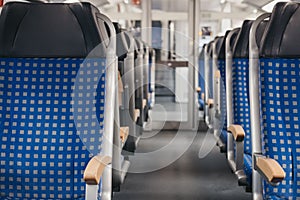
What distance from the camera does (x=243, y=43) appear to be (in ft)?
9.80

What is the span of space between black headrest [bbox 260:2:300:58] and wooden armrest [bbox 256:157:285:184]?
486 mm

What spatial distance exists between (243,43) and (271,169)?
61.1 inches

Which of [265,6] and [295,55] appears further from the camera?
[265,6]

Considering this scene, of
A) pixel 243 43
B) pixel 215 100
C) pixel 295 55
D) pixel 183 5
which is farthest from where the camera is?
pixel 183 5

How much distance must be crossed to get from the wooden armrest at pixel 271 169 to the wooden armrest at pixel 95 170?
0.66 metres

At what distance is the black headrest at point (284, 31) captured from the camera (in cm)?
181

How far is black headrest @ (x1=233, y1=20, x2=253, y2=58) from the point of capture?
2898mm

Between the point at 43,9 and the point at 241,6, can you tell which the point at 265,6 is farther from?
the point at 43,9

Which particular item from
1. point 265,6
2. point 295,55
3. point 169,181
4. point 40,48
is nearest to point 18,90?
point 40,48

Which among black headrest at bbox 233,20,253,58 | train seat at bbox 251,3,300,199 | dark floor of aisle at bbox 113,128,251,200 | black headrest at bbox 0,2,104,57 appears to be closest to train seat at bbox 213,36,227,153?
dark floor of aisle at bbox 113,128,251,200

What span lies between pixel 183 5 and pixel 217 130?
320 cm

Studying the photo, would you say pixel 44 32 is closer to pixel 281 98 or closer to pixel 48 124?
pixel 48 124

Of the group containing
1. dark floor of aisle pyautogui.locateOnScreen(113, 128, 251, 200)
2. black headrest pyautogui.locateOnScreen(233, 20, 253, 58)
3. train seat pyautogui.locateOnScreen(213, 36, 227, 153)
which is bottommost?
dark floor of aisle pyautogui.locateOnScreen(113, 128, 251, 200)

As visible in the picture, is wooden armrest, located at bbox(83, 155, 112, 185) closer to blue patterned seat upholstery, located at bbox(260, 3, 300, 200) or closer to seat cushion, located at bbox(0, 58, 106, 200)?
seat cushion, located at bbox(0, 58, 106, 200)
